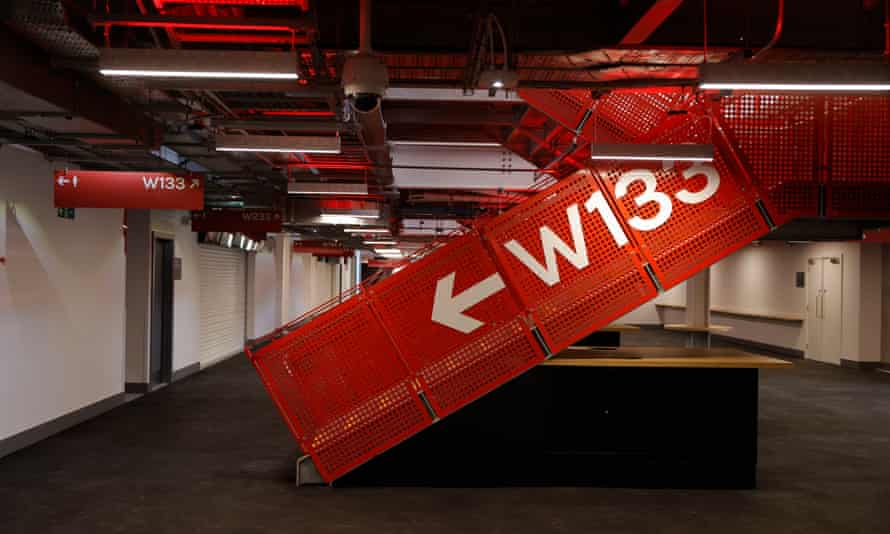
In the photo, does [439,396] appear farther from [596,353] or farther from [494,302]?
[596,353]

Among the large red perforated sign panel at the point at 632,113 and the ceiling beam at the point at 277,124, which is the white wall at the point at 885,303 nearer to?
the large red perforated sign panel at the point at 632,113

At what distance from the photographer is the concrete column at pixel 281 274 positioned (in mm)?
21328

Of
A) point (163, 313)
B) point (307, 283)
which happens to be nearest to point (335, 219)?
point (163, 313)

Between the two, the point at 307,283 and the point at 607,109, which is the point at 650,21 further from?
the point at 307,283

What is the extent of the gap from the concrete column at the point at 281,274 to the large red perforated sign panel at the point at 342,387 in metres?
14.6

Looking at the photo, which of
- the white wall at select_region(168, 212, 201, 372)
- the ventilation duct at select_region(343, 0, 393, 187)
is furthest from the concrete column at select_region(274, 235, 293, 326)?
the ventilation duct at select_region(343, 0, 393, 187)

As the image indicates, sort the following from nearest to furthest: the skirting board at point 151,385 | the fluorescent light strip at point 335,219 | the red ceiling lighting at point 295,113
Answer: the red ceiling lighting at point 295,113 < the skirting board at point 151,385 < the fluorescent light strip at point 335,219

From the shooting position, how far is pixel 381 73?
4.45 m

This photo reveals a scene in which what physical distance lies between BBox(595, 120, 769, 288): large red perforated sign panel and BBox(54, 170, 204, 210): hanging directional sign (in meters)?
4.21

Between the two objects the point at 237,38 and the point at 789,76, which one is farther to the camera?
the point at 237,38

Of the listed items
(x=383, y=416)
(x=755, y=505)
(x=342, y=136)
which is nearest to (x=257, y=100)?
(x=342, y=136)

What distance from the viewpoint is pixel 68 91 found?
531 cm

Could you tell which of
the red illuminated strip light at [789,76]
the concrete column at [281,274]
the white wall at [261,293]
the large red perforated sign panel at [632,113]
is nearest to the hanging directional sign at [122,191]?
the large red perforated sign panel at [632,113]

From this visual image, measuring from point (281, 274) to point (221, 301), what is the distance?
15.0 ft
